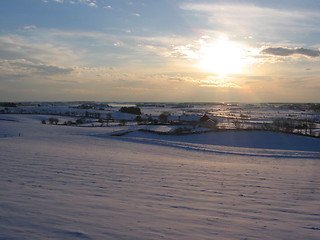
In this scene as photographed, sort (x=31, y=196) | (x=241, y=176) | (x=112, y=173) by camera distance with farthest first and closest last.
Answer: (x=241, y=176) < (x=112, y=173) < (x=31, y=196)

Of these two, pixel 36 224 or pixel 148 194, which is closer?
pixel 36 224

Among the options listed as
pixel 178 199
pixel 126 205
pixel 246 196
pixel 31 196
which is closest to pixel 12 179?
pixel 31 196

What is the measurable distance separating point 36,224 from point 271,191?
6276 millimetres

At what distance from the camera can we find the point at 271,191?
780 cm

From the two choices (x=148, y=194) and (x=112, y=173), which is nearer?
(x=148, y=194)

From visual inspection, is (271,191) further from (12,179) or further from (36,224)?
(12,179)

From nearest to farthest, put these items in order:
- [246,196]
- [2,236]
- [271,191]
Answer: [2,236] → [246,196] → [271,191]

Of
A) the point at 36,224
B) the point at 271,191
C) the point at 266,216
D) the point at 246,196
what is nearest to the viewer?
the point at 36,224

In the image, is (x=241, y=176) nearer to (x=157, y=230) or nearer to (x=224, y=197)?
(x=224, y=197)

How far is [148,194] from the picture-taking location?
6.98 meters

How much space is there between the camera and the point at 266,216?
18.7 ft

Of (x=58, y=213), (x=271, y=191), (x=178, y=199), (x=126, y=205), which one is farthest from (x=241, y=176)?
(x=58, y=213)

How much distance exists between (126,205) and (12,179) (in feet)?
12.2

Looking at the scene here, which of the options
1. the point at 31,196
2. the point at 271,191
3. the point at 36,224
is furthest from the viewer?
the point at 271,191
